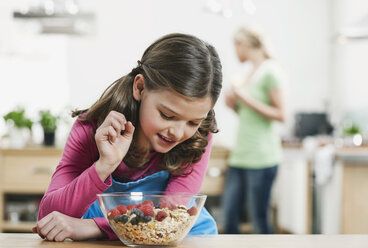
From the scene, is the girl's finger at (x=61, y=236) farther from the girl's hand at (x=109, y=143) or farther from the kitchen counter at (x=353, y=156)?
the kitchen counter at (x=353, y=156)

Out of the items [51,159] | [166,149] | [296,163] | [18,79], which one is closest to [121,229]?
[166,149]

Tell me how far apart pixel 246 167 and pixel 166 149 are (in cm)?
194

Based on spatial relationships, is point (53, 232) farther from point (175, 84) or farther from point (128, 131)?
point (175, 84)

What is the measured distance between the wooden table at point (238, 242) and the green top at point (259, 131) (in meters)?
1.96

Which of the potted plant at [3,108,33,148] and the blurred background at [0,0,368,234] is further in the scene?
the blurred background at [0,0,368,234]

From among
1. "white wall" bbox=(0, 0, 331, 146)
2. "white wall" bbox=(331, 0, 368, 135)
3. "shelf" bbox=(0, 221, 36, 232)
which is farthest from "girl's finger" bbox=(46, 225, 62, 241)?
"white wall" bbox=(0, 0, 331, 146)

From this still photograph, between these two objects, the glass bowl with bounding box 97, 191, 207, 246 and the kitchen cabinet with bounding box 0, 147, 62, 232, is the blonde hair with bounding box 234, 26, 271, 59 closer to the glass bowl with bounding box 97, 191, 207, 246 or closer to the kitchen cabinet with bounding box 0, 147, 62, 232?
the kitchen cabinet with bounding box 0, 147, 62, 232

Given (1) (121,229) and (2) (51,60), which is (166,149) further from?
(2) (51,60)

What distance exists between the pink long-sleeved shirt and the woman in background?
5.70 ft

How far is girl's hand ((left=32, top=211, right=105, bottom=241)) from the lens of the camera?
1.11 meters

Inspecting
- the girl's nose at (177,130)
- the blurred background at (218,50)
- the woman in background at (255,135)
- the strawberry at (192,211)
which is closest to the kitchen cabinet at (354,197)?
the woman in background at (255,135)

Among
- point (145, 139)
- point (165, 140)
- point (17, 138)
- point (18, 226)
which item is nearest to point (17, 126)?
point (17, 138)

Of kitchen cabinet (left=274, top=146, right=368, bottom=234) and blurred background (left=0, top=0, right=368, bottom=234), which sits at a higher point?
blurred background (left=0, top=0, right=368, bottom=234)

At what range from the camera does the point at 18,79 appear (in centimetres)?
550
